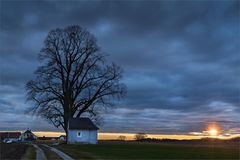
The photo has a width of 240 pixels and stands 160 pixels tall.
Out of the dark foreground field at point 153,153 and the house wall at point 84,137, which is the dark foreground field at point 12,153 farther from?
the house wall at point 84,137

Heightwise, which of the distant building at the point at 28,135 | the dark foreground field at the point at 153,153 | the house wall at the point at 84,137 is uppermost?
the house wall at the point at 84,137

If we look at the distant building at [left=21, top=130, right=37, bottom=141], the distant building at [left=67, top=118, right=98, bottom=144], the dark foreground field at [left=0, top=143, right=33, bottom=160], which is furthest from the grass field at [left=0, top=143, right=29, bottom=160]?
the distant building at [left=21, top=130, right=37, bottom=141]

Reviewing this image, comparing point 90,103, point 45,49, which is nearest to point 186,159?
point 90,103

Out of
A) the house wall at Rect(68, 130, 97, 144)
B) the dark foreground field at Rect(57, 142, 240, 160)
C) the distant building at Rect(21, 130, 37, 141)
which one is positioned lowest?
the distant building at Rect(21, 130, 37, 141)

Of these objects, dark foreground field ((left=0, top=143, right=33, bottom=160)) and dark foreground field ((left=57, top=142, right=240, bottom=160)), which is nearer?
dark foreground field ((left=0, top=143, right=33, bottom=160))

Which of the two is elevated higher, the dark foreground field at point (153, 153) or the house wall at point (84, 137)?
the house wall at point (84, 137)

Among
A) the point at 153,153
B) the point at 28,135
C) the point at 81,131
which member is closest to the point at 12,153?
the point at 153,153

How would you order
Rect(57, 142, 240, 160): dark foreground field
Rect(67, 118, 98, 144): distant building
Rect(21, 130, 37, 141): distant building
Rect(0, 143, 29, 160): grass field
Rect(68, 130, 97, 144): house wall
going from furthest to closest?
Rect(21, 130, 37, 141): distant building, Rect(68, 130, 97, 144): house wall, Rect(67, 118, 98, 144): distant building, Rect(57, 142, 240, 160): dark foreground field, Rect(0, 143, 29, 160): grass field

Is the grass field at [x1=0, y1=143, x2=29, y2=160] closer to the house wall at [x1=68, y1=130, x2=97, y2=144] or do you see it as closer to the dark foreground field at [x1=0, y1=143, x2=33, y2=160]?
the dark foreground field at [x1=0, y1=143, x2=33, y2=160]

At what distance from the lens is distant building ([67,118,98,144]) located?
64.4 m

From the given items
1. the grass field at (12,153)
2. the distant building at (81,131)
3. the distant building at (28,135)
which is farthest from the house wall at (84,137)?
the distant building at (28,135)

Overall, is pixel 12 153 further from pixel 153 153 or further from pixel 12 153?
pixel 153 153

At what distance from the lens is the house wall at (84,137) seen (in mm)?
64500

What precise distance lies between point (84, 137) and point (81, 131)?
1.10 meters
